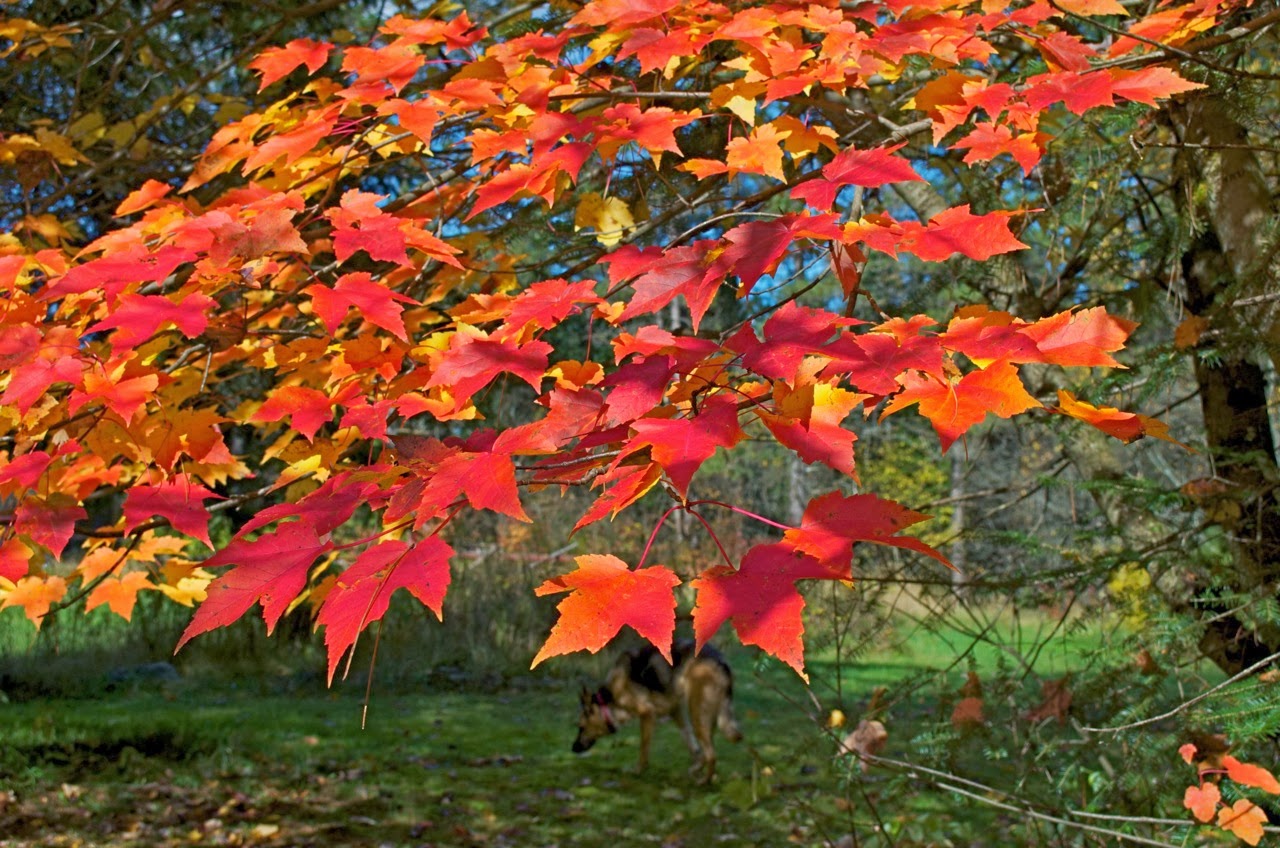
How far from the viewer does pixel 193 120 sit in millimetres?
4914

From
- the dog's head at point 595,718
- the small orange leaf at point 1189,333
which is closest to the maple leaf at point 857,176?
the small orange leaf at point 1189,333

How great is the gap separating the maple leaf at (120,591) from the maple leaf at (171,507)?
0.70 meters

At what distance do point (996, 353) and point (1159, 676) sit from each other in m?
1.63

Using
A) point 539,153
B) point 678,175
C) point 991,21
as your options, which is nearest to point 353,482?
point 539,153

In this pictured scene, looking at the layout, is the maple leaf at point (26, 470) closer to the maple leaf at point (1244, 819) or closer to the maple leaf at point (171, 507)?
the maple leaf at point (171, 507)

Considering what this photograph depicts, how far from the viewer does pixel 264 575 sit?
3.59 feet

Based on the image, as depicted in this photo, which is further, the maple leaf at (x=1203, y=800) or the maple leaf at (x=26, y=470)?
the maple leaf at (x=1203, y=800)

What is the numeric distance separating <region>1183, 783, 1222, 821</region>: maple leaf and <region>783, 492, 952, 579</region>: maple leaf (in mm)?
1574

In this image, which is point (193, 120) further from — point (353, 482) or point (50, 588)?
point (353, 482)

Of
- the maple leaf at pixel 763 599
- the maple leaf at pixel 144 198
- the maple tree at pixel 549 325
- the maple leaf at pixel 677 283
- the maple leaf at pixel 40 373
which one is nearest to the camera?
the maple leaf at pixel 763 599

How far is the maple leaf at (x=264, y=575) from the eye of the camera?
1.05m

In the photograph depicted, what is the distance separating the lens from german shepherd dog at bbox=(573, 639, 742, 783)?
508cm

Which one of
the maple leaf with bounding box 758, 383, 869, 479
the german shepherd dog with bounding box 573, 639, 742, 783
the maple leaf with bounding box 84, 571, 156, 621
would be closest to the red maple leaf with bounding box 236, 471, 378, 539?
the maple leaf with bounding box 758, 383, 869, 479

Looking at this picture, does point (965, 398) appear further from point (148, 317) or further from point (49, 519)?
point (49, 519)
